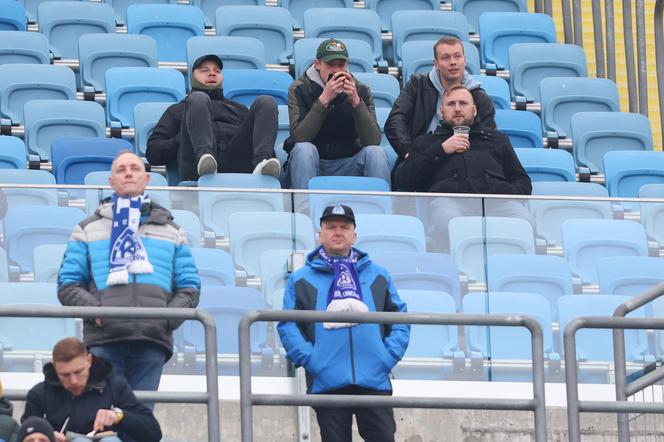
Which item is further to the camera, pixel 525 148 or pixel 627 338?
pixel 525 148

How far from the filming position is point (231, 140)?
14.1m

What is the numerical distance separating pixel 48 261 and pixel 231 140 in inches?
97.6

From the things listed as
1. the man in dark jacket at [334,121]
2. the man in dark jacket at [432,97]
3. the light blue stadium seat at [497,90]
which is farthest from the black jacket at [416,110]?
the light blue stadium seat at [497,90]

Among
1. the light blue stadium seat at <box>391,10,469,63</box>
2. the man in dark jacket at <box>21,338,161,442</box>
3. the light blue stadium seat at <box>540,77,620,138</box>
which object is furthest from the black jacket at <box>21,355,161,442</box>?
the light blue stadium seat at <box>391,10,469,63</box>

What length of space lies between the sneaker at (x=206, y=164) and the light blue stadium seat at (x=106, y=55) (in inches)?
102

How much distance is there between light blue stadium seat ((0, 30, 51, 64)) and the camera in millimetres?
16031

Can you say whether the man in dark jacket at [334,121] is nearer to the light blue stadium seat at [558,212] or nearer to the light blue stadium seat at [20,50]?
the light blue stadium seat at [558,212]

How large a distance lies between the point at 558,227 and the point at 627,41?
15.4 ft

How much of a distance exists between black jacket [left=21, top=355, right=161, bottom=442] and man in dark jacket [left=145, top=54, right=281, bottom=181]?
357 centimetres

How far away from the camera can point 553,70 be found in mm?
17000

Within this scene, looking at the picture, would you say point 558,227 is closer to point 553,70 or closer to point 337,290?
point 337,290

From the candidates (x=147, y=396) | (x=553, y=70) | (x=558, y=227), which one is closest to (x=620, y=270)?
(x=558, y=227)

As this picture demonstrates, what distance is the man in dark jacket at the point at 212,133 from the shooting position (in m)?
13.8

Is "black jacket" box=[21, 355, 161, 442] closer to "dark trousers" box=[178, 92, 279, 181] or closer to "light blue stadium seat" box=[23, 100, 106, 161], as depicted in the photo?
"dark trousers" box=[178, 92, 279, 181]
